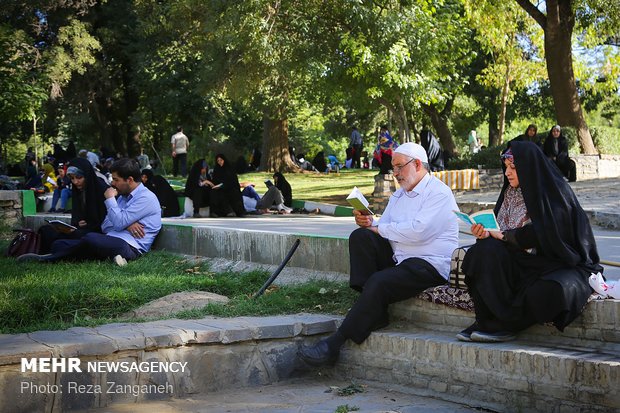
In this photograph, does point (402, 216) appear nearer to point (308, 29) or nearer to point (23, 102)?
point (308, 29)

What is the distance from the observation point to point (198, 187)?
1688cm

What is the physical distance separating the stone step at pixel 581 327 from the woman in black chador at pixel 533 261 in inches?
4.4

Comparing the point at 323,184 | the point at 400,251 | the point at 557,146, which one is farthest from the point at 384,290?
the point at 323,184

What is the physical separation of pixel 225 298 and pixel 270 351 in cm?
137

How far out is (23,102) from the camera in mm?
19859

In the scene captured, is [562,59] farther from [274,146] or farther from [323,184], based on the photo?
[274,146]

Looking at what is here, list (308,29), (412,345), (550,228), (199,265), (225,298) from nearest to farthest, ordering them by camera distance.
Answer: (550,228) < (412,345) < (225,298) < (199,265) < (308,29)

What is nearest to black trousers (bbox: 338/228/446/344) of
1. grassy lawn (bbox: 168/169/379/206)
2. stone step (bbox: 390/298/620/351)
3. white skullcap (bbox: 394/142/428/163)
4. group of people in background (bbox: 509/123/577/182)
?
stone step (bbox: 390/298/620/351)

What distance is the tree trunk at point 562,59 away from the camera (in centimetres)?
2119

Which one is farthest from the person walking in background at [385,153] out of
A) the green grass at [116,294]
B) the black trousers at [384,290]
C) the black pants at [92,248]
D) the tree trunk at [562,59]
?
the black trousers at [384,290]

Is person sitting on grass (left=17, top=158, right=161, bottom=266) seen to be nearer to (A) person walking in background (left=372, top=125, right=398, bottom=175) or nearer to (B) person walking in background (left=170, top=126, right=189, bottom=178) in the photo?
(A) person walking in background (left=372, top=125, right=398, bottom=175)

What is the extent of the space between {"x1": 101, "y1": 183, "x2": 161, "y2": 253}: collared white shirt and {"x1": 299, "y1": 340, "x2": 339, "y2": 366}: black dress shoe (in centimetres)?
423

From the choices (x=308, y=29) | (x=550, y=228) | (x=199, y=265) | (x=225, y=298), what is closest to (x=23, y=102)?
(x=308, y=29)

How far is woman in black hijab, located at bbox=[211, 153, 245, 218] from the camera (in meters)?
16.8
